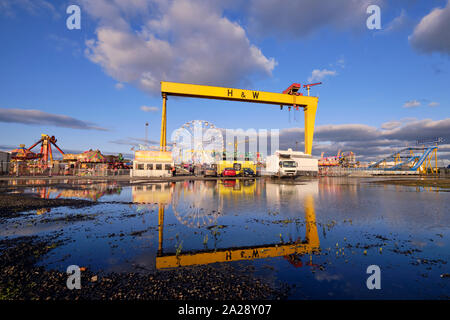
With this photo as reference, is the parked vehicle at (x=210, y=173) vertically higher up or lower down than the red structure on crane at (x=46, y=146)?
lower down

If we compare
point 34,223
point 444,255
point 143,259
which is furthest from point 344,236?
point 34,223

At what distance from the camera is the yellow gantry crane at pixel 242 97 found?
115 feet

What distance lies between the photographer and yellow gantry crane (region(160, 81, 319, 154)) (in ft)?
115

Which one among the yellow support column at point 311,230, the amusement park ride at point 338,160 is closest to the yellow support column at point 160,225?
the yellow support column at point 311,230

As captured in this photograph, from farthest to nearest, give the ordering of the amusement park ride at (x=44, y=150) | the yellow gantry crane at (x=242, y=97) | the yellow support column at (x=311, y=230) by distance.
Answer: the amusement park ride at (x=44, y=150) < the yellow gantry crane at (x=242, y=97) < the yellow support column at (x=311, y=230)

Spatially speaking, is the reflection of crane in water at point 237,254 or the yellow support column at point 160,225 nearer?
the reflection of crane in water at point 237,254

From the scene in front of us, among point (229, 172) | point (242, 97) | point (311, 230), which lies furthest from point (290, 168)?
point (311, 230)

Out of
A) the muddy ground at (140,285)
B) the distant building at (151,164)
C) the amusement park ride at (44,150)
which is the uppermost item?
the amusement park ride at (44,150)

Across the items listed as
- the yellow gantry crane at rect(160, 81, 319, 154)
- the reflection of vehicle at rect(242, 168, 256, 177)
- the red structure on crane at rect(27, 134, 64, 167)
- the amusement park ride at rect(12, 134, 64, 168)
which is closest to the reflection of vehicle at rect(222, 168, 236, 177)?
the reflection of vehicle at rect(242, 168, 256, 177)

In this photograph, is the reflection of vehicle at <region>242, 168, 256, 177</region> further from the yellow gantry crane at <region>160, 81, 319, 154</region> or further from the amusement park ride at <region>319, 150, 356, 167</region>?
the amusement park ride at <region>319, 150, 356, 167</region>

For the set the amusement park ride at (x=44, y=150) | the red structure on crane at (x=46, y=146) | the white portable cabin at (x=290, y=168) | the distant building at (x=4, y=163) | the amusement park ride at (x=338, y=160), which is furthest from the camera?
the amusement park ride at (x=338, y=160)

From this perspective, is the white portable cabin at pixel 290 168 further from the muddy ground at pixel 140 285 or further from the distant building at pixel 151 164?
the muddy ground at pixel 140 285

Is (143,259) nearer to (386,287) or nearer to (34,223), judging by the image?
(386,287)
